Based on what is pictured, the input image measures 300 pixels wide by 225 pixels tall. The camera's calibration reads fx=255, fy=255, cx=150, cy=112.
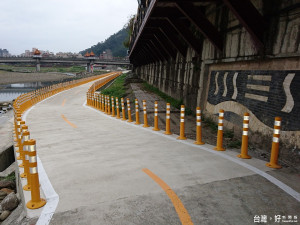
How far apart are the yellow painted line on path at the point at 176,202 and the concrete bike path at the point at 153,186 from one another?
0.04 meters

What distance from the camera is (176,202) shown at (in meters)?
4.02

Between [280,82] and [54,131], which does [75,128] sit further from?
[280,82]

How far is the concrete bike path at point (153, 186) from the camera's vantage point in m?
3.70

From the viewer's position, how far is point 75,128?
1139cm

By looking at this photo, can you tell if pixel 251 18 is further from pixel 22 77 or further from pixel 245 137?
pixel 22 77

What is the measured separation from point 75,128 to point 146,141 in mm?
4445

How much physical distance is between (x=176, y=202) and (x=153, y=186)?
2.30ft

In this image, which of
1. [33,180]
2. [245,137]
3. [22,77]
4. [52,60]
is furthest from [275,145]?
[52,60]

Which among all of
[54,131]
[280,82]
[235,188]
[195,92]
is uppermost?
[280,82]

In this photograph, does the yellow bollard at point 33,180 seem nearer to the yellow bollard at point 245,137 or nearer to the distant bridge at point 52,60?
the yellow bollard at point 245,137

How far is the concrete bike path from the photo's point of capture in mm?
3701

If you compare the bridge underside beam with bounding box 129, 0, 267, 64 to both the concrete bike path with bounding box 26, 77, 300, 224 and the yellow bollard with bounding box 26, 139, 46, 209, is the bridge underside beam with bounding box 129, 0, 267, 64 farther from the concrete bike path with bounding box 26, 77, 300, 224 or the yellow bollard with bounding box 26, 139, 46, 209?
the yellow bollard with bounding box 26, 139, 46, 209

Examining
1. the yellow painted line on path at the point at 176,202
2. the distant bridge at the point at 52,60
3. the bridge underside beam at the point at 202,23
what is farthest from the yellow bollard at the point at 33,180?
the distant bridge at the point at 52,60

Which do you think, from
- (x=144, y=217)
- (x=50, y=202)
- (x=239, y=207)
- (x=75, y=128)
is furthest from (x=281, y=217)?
(x=75, y=128)
